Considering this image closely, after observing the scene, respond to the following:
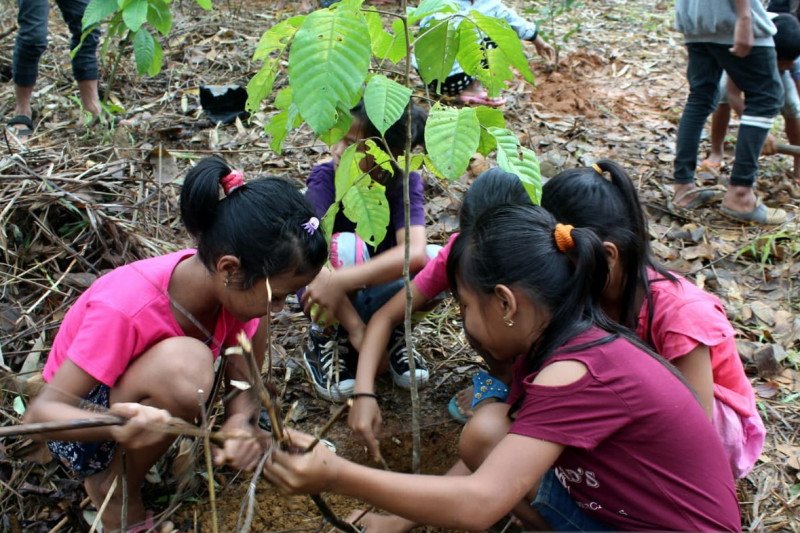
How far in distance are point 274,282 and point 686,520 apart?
39.4 inches

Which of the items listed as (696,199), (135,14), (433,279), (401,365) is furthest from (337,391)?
(696,199)

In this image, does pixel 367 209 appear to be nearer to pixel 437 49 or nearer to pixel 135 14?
pixel 437 49

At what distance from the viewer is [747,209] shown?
11.3 ft

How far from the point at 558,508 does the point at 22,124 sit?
3098mm

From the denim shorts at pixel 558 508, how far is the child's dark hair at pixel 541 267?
1.18 ft

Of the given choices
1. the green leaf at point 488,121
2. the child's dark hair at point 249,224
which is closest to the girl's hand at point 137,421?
the child's dark hair at point 249,224

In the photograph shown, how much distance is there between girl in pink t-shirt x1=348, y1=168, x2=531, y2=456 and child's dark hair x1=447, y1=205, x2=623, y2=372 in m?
0.11

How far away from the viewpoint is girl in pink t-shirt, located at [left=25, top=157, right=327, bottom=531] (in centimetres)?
152

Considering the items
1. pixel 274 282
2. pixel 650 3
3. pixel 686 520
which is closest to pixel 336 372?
pixel 274 282

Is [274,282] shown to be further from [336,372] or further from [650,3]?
[650,3]

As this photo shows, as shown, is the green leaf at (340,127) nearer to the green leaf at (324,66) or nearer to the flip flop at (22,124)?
the green leaf at (324,66)

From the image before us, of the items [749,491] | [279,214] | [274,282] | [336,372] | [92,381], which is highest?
[279,214]

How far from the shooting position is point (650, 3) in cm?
684

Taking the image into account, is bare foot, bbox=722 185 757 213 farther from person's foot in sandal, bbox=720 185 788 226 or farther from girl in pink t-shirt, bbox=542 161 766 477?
girl in pink t-shirt, bbox=542 161 766 477
